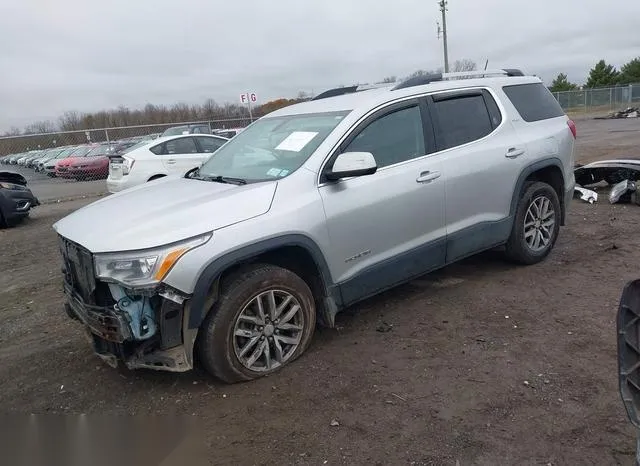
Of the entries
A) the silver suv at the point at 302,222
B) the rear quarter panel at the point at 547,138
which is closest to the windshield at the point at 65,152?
the silver suv at the point at 302,222

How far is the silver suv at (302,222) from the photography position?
310 cm

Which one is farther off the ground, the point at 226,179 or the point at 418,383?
the point at 226,179

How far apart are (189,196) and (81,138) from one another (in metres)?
21.3

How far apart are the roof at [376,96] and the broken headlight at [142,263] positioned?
1827mm

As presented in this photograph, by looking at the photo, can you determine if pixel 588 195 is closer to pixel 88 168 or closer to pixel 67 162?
pixel 88 168

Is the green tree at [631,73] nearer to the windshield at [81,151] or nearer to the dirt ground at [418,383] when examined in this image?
the windshield at [81,151]

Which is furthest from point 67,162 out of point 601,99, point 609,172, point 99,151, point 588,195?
point 601,99

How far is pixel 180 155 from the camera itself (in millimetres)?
11242

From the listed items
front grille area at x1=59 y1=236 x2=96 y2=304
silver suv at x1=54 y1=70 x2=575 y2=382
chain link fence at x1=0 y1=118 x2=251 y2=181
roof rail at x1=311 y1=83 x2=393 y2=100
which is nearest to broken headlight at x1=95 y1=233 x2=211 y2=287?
silver suv at x1=54 y1=70 x2=575 y2=382

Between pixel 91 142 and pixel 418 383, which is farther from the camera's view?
pixel 91 142

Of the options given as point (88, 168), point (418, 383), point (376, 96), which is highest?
point (376, 96)

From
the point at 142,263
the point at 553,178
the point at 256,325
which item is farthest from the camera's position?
the point at 553,178

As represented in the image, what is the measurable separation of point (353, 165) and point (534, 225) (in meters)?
2.60

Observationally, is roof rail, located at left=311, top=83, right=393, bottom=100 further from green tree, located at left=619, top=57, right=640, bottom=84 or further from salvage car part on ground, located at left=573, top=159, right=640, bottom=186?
green tree, located at left=619, top=57, right=640, bottom=84
